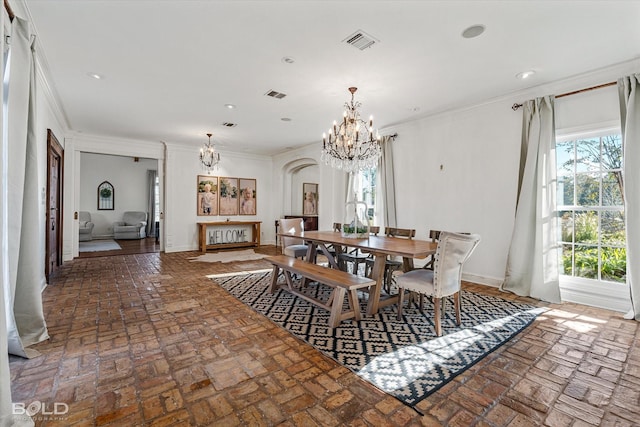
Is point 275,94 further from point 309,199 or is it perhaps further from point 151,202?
point 151,202

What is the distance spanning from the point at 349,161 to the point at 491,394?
2.97m

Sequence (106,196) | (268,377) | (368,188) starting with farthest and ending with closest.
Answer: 1. (106,196)
2. (368,188)
3. (268,377)

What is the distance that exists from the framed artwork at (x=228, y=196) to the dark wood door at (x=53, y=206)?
338 cm

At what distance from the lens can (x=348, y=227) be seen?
156 inches

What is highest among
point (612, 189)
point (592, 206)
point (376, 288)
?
point (612, 189)

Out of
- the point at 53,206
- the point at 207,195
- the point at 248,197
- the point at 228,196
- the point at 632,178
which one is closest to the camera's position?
the point at 632,178

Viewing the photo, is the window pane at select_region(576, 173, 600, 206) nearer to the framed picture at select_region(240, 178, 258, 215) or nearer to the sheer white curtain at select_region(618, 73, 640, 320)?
the sheer white curtain at select_region(618, 73, 640, 320)

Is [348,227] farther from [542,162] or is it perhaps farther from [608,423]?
[608,423]

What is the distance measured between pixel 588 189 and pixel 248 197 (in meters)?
7.34

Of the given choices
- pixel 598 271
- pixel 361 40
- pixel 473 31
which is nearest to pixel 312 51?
pixel 361 40

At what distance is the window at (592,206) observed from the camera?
3.44 metres

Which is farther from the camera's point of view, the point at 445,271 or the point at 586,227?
the point at 586,227

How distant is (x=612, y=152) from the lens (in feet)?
11.3

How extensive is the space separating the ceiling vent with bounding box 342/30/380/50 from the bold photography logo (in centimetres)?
336
